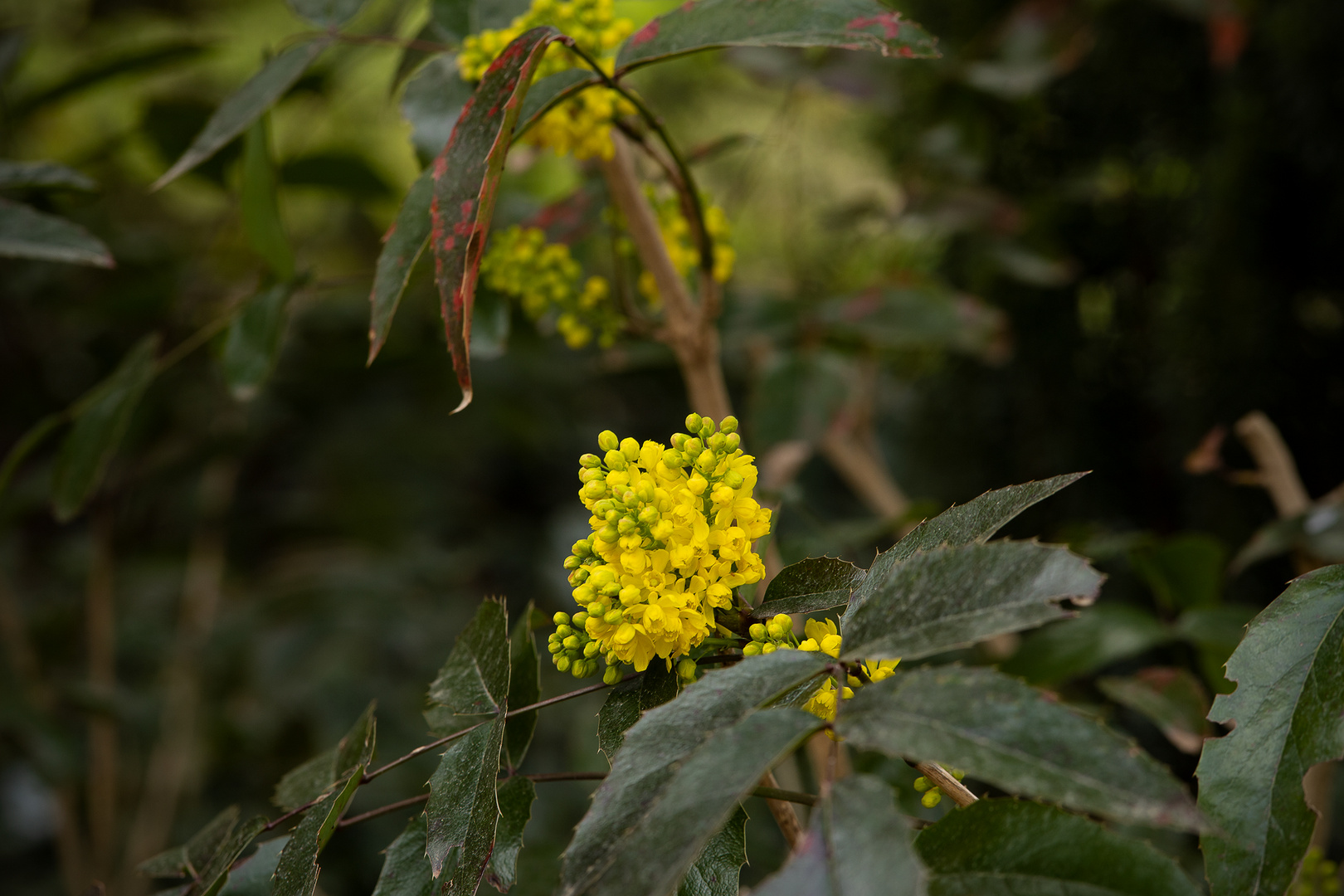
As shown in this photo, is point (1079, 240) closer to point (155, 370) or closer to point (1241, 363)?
point (1241, 363)

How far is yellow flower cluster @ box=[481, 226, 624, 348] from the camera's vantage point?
53 cm

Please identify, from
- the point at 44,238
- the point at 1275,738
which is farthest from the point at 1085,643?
the point at 44,238

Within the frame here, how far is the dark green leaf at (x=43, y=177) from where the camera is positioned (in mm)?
539

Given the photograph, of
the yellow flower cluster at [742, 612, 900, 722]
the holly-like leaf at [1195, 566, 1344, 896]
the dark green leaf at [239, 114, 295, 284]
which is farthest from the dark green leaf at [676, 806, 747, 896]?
the dark green leaf at [239, 114, 295, 284]

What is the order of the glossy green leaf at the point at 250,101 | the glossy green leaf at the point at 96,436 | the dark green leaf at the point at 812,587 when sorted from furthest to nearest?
the glossy green leaf at the point at 96,436, the glossy green leaf at the point at 250,101, the dark green leaf at the point at 812,587

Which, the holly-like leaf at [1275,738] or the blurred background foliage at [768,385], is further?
the blurred background foliage at [768,385]

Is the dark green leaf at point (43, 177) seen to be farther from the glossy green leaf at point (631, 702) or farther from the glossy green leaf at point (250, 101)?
the glossy green leaf at point (631, 702)

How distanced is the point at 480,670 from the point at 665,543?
0.33 feet

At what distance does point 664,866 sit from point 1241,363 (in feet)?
2.68

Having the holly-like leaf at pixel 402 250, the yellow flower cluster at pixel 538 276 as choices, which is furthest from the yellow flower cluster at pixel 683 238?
the holly-like leaf at pixel 402 250

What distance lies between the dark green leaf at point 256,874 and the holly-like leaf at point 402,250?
21 cm

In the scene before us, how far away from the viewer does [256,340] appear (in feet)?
1.79

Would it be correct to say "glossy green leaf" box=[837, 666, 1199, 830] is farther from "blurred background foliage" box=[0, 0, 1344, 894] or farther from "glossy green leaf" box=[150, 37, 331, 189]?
"glossy green leaf" box=[150, 37, 331, 189]

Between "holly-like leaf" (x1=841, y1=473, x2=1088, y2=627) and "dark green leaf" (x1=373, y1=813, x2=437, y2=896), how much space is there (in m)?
0.18
